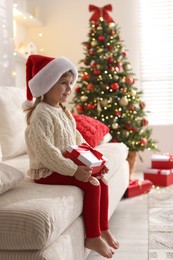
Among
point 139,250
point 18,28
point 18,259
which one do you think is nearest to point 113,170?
point 139,250

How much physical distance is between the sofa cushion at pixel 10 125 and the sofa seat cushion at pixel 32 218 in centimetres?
124

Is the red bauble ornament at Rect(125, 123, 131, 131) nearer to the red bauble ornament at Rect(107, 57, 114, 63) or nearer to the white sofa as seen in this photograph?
the red bauble ornament at Rect(107, 57, 114, 63)

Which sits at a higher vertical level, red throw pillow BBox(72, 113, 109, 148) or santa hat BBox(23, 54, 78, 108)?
santa hat BBox(23, 54, 78, 108)

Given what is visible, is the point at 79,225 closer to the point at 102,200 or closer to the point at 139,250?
the point at 102,200

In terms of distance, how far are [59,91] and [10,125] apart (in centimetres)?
83

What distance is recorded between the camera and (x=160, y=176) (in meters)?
4.99

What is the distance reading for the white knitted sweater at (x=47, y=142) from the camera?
2.44 meters

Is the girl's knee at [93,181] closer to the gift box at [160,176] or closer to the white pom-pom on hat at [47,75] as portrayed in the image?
the white pom-pom on hat at [47,75]

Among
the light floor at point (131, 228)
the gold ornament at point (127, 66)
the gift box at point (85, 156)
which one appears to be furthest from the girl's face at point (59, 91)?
the gold ornament at point (127, 66)

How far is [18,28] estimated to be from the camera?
5918 mm

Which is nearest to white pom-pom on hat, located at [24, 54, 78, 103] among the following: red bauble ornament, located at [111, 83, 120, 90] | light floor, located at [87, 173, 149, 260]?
light floor, located at [87, 173, 149, 260]

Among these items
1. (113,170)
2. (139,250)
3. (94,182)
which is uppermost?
(94,182)

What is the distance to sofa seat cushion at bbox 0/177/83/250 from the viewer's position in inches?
71.6

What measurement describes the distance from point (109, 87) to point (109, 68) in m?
0.20
